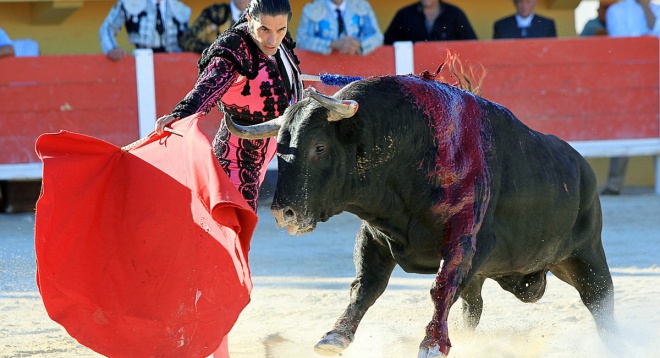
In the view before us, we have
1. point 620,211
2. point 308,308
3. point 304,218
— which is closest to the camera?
point 304,218

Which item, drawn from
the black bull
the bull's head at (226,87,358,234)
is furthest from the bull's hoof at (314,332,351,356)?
the bull's head at (226,87,358,234)

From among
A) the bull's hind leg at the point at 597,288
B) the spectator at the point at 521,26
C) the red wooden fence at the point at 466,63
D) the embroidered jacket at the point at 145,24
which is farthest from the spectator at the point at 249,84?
the spectator at the point at 521,26

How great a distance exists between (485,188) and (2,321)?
7.75ft

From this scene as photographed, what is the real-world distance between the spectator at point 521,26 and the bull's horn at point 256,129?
603 cm

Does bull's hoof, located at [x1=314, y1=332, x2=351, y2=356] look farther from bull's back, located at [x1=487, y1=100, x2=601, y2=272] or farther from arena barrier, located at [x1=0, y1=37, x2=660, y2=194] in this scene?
arena barrier, located at [x1=0, y1=37, x2=660, y2=194]

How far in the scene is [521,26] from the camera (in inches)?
356

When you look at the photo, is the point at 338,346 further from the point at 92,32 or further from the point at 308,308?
the point at 92,32

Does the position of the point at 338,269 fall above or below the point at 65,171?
below

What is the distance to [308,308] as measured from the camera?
5.02 metres

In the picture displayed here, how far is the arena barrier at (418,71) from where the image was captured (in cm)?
815

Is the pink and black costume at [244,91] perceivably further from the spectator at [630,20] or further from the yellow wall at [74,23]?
the spectator at [630,20]

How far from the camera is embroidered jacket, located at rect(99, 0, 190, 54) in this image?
7.78 m

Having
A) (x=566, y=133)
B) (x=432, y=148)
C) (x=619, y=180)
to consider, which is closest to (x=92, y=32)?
(x=566, y=133)

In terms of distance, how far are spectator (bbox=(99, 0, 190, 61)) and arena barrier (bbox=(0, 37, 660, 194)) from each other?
0.11 metres
